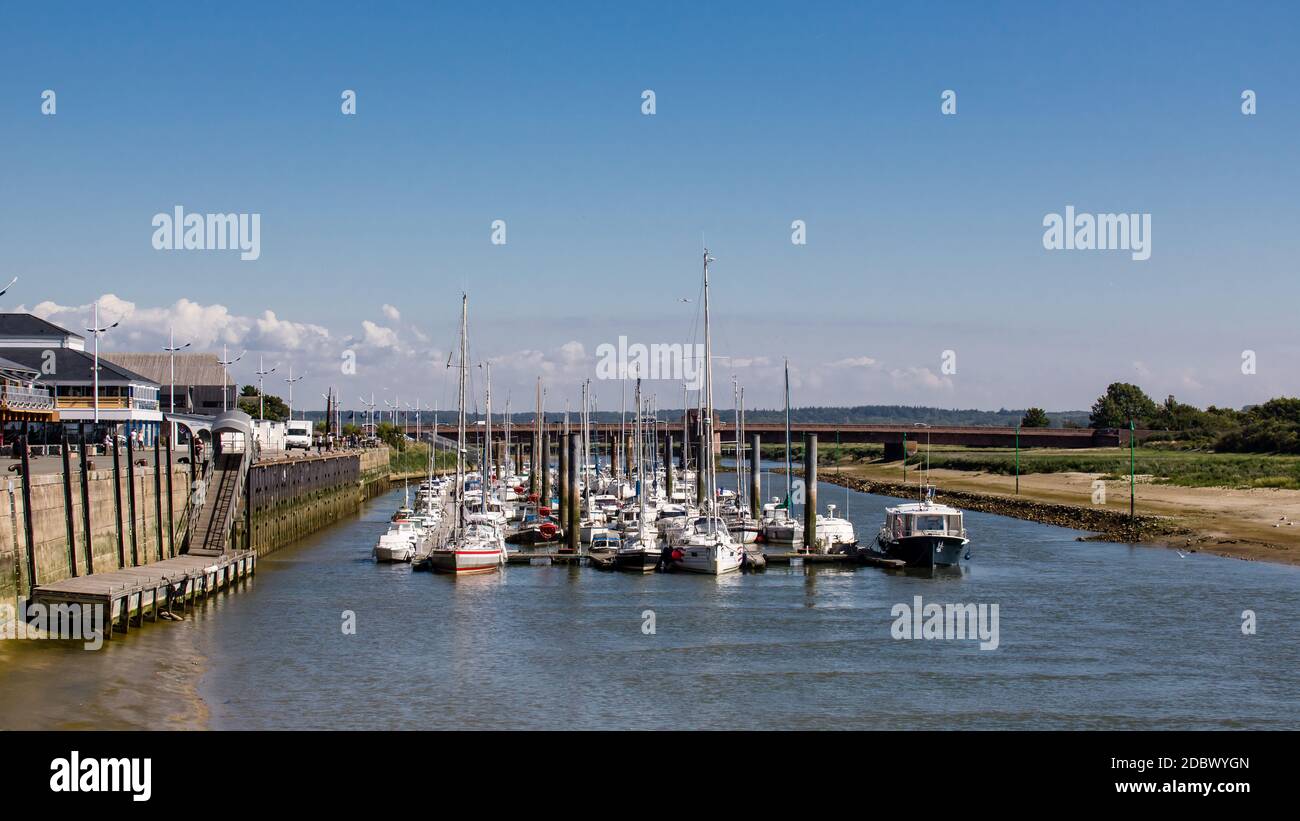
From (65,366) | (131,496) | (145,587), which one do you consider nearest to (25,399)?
(131,496)

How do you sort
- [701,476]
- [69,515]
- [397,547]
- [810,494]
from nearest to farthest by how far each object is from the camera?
[69,515] < [397,547] < [810,494] < [701,476]

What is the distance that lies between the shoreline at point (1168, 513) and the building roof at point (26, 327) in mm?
75697

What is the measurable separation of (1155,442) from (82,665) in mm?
173151

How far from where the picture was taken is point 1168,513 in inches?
3627

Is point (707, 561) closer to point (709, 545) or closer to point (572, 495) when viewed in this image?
point (709, 545)

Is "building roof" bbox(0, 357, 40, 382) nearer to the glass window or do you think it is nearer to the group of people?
the group of people

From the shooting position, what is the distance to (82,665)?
3725 cm

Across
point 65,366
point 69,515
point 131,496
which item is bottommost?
point 69,515

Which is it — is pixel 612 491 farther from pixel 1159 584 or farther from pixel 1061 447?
pixel 1061 447

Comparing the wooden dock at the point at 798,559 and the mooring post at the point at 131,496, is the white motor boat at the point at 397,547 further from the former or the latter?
the mooring post at the point at 131,496

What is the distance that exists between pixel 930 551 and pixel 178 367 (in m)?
114

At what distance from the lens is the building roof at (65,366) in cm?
8206

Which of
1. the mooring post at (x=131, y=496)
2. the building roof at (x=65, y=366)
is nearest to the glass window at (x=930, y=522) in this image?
the mooring post at (x=131, y=496)
